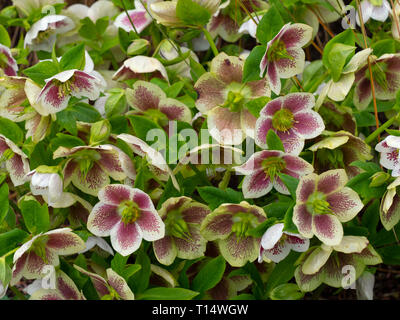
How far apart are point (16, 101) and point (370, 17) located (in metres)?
0.63

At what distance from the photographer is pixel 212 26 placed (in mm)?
1153

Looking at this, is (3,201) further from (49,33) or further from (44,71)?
(49,33)

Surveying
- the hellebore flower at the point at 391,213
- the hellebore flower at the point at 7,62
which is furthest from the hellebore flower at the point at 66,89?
the hellebore flower at the point at 391,213

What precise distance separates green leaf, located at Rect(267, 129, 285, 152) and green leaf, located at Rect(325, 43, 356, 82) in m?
0.13

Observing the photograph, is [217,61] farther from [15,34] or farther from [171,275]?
[15,34]

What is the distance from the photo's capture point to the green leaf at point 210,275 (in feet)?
2.90

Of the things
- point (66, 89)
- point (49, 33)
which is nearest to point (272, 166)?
point (66, 89)

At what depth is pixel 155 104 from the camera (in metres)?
0.98

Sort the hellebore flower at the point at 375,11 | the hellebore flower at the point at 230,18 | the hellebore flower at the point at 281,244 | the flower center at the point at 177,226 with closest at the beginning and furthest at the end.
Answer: the hellebore flower at the point at 281,244 < the flower center at the point at 177,226 < the hellebore flower at the point at 375,11 < the hellebore flower at the point at 230,18

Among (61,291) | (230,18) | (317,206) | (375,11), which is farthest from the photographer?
(230,18)

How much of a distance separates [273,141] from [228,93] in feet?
0.48

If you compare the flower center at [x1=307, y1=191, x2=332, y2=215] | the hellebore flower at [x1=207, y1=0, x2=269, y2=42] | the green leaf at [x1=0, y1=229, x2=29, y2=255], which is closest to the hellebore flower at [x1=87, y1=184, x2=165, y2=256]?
the green leaf at [x1=0, y1=229, x2=29, y2=255]

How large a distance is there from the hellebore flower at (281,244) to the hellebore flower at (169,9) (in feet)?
1.27

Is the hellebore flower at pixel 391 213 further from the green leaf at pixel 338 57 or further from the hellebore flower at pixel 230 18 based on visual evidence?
the hellebore flower at pixel 230 18
